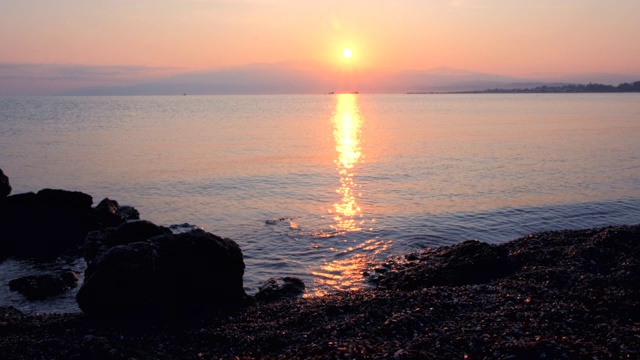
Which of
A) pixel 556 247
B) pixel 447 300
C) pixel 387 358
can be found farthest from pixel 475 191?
pixel 387 358

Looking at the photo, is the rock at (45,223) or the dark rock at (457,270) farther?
the rock at (45,223)

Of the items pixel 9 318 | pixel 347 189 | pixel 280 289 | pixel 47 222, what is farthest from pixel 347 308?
pixel 347 189

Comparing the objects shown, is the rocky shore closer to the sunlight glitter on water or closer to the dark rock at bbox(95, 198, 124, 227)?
the dark rock at bbox(95, 198, 124, 227)

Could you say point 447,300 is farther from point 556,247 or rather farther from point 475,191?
point 475,191

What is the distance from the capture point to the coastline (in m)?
10.8

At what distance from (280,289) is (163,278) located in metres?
4.22

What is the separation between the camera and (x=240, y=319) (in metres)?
14.3

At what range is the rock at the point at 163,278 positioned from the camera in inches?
549

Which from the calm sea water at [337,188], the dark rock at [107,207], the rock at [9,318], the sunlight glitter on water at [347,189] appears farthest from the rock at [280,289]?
the dark rock at [107,207]

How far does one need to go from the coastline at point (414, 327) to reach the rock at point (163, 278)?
0.69m

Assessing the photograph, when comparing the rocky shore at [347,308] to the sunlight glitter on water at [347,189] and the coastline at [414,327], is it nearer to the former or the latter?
the coastline at [414,327]

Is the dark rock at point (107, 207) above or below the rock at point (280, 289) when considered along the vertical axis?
above

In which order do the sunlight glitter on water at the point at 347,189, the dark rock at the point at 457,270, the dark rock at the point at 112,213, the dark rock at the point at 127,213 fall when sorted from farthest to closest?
the dark rock at the point at 127,213, the sunlight glitter on water at the point at 347,189, the dark rock at the point at 112,213, the dark rock at the point at 457,270

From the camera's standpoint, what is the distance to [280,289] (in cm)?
1758
